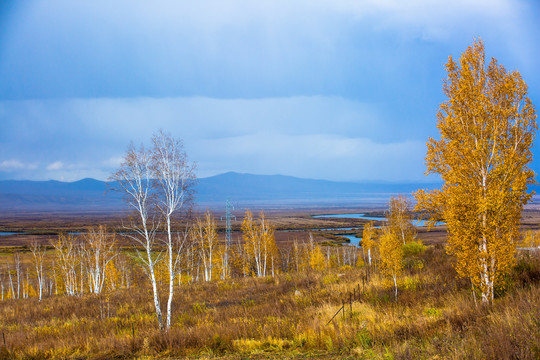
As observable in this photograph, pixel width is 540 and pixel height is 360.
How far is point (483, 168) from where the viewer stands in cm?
905

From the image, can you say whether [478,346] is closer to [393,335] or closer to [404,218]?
[393,335]

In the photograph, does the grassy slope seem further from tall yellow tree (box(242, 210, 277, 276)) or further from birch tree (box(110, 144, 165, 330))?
tall yellow tree (box(242, 210, 277, 276))

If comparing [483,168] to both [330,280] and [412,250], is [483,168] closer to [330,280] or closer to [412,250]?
[330,280]

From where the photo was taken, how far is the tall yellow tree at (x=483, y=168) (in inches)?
336

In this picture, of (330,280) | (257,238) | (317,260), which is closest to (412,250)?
(330,280)

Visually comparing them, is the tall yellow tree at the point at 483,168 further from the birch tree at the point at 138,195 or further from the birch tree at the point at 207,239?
the birch tree at the point at 207,239

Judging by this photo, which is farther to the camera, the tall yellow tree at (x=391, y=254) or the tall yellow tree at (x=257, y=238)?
the tall yellow tree at (x=257, y=238)

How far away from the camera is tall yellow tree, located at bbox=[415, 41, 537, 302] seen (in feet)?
28.0

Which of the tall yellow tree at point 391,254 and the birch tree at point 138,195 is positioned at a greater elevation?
the birch tree at point 138,195

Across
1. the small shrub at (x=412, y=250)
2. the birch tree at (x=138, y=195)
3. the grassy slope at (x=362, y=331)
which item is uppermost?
the birch tree at (x=138, y=195)

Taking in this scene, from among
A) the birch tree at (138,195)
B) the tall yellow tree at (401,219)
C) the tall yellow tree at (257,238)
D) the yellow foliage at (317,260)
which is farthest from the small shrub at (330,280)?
the tall yellow tree at (257,238)

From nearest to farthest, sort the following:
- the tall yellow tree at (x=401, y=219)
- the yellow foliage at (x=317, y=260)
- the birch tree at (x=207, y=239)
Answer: the tall yellow tree at (x=401, y=219) → the birch tree at (x=207, y=239) → the yellow foliage at (x=317, y=260)

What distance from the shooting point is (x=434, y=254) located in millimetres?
21406

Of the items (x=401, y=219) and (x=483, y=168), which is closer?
(x=483, y=168)
